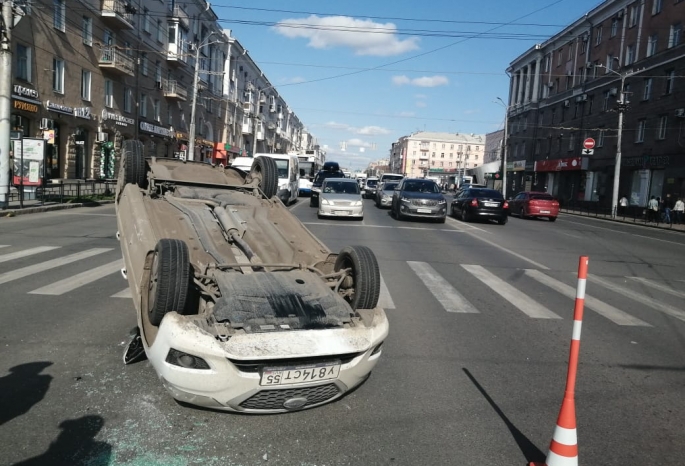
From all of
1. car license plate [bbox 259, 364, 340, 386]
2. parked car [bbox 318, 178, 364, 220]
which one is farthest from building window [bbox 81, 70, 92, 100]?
car license plate [bbox 259, 364, 340, 386]

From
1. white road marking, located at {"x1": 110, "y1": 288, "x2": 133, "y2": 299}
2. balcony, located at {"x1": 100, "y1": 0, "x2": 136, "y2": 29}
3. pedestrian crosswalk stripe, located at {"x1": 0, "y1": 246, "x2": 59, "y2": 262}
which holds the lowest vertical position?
white road marking, located at {"x1": 110, "y1": 288, "x2": 133, "y2": 299}

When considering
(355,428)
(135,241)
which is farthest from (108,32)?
(355,428)

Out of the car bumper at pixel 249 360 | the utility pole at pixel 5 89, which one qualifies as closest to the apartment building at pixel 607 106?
the utility pole at pixel 5 89

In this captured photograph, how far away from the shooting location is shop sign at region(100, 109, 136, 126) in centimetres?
3044

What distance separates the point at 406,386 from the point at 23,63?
83.5ft

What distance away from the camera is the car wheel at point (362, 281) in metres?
4.34

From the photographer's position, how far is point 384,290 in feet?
26.4

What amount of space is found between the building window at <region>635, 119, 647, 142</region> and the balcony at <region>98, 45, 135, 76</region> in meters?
33.7

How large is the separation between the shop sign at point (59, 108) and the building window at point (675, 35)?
35918mm

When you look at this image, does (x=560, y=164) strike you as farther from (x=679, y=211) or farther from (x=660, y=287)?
(x=660, y=287)

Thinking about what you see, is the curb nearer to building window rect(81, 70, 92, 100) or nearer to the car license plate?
building window rect(81, 70, 92, 100)

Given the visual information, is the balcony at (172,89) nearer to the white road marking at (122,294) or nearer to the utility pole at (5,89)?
the utility pole at (5,89)

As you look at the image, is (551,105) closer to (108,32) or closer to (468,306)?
(108,32)

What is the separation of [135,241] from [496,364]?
3.57 m
